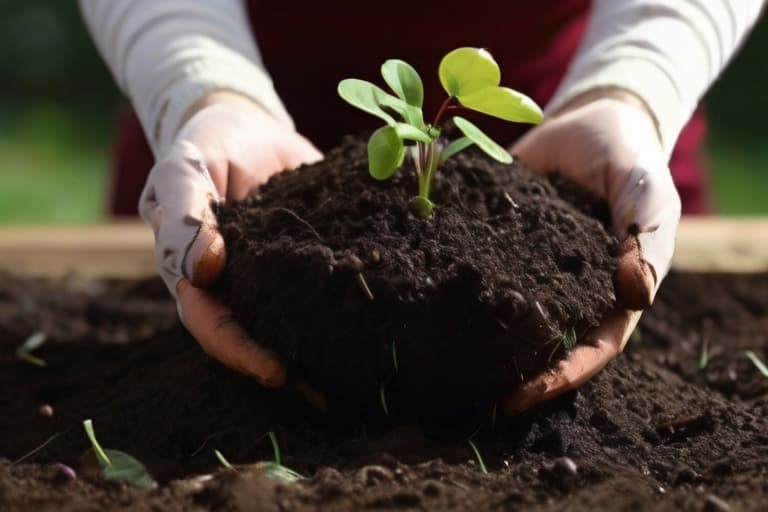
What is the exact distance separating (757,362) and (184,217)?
811 millimetres

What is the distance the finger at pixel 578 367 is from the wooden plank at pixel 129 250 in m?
0.94

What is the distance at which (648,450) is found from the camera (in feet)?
3.96

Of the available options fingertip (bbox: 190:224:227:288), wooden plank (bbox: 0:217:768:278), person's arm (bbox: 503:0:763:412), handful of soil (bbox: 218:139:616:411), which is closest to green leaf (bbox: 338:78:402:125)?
handful of soil (bbox: 218:139:616:411)

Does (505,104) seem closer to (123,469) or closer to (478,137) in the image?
(478,137)

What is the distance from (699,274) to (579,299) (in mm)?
1021

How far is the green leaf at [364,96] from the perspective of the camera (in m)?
1.18

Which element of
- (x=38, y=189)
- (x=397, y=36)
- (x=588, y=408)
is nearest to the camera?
(x=588, y=408)

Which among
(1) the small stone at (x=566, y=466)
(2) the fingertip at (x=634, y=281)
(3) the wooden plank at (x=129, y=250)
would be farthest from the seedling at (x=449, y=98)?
(3) the wooden plank at (x=129, y=250)

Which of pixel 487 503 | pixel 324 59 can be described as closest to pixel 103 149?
pixel 324 59

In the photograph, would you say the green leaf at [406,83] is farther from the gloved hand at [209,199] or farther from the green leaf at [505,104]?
the gloved hand at [209,199]

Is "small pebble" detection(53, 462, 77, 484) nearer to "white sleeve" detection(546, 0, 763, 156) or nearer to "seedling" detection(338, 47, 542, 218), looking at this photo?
"seedling" detection(338, 47, 542, 218)

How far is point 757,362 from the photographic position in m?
1.51

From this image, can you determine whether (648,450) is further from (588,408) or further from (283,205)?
(283,205)

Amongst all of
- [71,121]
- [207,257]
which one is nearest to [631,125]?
[207,257]
